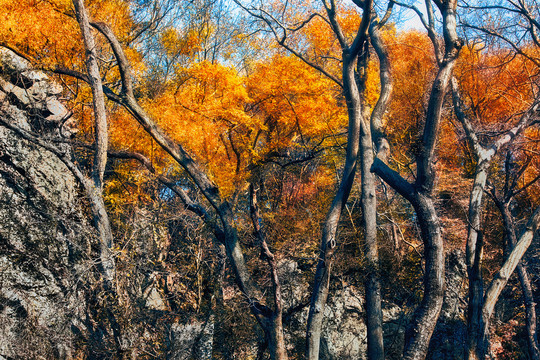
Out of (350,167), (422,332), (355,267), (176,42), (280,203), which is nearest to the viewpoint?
(422,332)

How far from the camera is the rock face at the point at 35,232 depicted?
8812 mm

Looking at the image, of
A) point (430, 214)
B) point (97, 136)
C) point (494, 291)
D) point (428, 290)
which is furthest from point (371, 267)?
point (97, 136)

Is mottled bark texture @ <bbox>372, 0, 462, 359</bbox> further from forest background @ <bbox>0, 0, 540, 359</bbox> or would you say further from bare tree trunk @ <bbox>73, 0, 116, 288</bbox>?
bare tree trunk @ <bbox>73, 0, 116, 288</bbox>

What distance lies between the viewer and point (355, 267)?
10.8 meters

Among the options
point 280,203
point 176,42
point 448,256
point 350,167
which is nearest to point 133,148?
point 280,203

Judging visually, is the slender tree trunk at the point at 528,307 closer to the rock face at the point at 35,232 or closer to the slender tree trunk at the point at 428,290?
the slender tree trunk at the point at 428,290

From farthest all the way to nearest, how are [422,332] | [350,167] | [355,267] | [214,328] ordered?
[214,328], [355,267], [350,167], [422,332]

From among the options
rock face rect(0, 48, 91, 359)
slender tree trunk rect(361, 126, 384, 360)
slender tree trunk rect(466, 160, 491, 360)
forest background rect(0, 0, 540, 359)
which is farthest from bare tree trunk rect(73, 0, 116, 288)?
slender tree trunk rect(466, 160, 491, 360)

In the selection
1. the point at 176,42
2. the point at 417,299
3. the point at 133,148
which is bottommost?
the point at 417,299

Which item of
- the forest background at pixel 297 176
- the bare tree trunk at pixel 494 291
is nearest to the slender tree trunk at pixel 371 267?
the forest background at pixel 297 176

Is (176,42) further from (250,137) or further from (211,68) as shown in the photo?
(250,137)

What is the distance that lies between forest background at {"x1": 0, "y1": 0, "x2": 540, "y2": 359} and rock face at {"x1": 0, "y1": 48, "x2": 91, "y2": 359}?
39 centimetres

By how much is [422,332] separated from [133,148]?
439 inches

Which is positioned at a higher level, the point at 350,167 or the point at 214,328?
the point at 350,167
